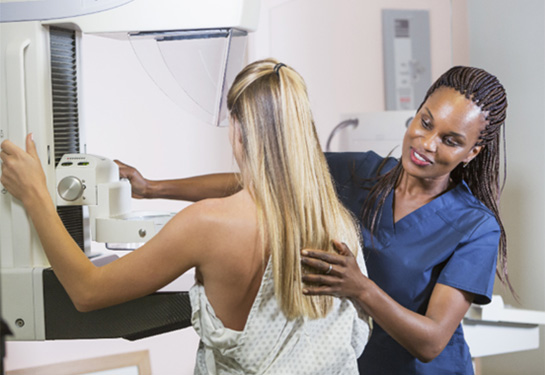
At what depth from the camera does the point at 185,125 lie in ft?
8.30

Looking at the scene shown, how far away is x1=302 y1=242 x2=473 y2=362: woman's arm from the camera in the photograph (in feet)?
3.01

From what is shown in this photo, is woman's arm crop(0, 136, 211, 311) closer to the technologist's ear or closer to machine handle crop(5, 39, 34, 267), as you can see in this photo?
machine handle crop(5, 39, 34, 267)

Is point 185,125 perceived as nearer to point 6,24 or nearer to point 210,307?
point 6,24

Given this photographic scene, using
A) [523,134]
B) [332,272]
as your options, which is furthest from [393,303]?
[523,134]

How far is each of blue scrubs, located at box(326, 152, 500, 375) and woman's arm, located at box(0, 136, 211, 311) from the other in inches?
19.2

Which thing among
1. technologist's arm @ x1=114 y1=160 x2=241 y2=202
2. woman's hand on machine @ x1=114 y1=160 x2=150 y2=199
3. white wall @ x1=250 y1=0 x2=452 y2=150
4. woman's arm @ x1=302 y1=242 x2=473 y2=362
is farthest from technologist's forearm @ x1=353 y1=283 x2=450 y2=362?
white wall @ x1=250 y1=0 x2=452 y2=150

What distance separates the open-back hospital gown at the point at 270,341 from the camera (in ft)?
2.93

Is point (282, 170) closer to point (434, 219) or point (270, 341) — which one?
point (270, 341)

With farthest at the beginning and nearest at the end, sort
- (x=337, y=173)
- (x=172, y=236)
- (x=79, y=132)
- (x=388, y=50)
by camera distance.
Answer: (x=388, y=50), (x=337, y=173), (x=79, y=132), (x=172, y=236)

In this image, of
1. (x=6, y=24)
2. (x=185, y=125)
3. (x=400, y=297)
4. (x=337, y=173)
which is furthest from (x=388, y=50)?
(x=6, y=24)

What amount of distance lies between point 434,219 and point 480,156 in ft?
0.52

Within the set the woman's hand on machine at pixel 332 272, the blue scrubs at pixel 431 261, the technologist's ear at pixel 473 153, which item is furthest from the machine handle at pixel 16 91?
the technologist's ear at pixel 473 153

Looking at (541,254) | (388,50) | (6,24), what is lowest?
(541,254)

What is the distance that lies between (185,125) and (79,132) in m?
1.34
